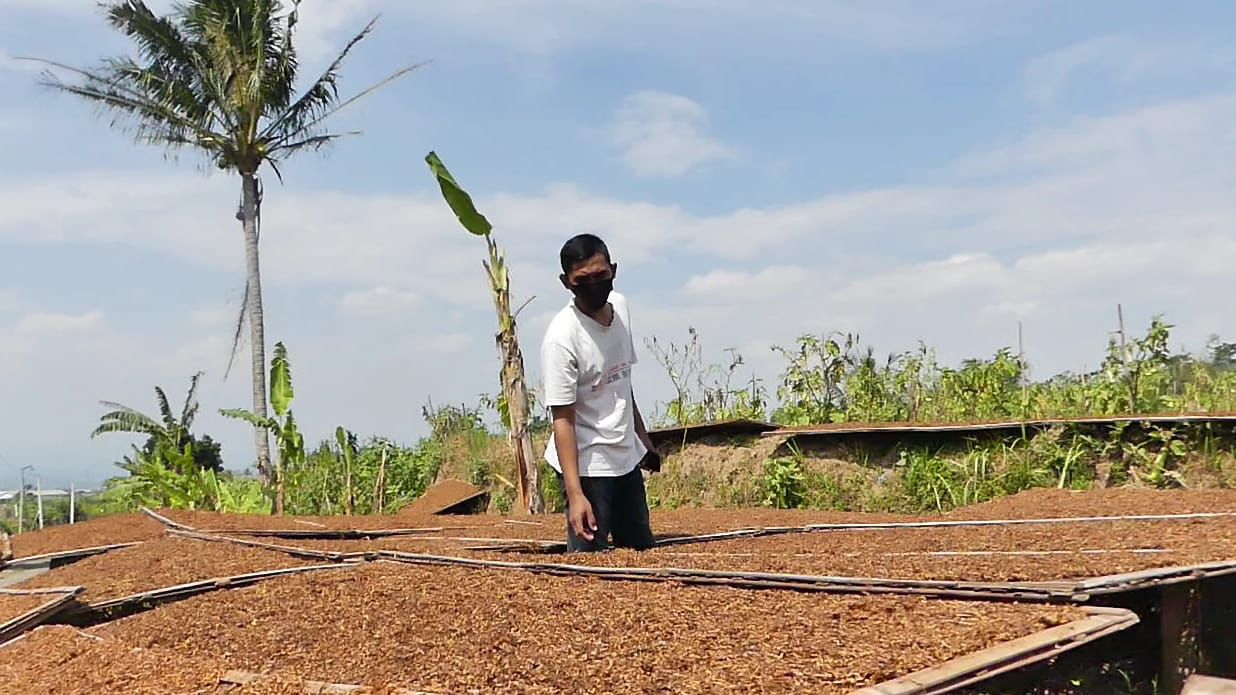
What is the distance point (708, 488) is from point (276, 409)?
4025 mm

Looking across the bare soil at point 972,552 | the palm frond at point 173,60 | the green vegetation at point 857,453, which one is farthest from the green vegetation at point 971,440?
the palm frond at point 173,60

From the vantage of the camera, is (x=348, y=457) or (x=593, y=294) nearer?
(x=593, y=294)

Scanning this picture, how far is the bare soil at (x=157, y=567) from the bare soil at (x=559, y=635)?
74cm

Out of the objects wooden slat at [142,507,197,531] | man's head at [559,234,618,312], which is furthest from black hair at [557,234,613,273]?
wooden slat at [142,507,197,531]

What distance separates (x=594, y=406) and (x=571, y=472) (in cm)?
30

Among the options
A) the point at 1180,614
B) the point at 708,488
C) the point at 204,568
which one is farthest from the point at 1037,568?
the point at 708,488

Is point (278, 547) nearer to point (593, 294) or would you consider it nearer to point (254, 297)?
point (593, 294)

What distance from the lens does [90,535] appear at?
7.25 meters

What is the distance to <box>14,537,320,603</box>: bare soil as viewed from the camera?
427 cm

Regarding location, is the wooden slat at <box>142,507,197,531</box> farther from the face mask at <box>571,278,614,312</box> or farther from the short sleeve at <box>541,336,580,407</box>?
the face mask at <box>571,278,614,312</box>

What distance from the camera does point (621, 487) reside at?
409 centimetres

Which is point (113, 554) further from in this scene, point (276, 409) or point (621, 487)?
point (276, 409)

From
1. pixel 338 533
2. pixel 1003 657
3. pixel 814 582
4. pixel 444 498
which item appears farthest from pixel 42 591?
pixel 444 498

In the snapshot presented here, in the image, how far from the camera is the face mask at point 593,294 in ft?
12.6
